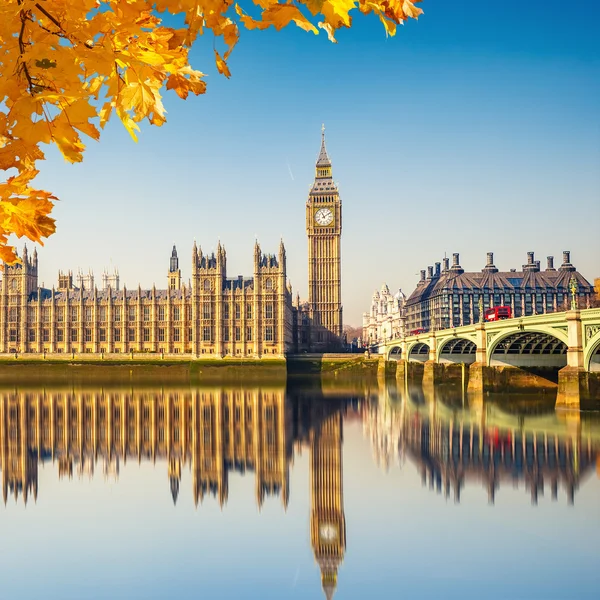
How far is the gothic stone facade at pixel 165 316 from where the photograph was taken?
294 feet

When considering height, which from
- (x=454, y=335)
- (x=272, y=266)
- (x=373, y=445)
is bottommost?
(x=373, y=445)

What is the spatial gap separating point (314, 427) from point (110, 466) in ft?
51.6

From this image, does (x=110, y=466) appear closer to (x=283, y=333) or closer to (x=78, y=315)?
(x=283, y=333)

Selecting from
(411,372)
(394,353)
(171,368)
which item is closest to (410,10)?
(411,372)

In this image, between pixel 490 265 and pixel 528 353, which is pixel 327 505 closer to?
pixel 528 353

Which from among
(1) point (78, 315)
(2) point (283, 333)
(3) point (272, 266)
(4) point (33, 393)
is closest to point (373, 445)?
(4) point (33, 393)

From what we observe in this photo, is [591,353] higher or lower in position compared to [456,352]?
higher

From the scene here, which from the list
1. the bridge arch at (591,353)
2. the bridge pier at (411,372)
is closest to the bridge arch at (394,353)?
the bridge pier at (411,372)

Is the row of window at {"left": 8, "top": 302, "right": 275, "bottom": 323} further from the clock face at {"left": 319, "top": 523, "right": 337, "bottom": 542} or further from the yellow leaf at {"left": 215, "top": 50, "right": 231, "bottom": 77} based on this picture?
the yellow leaf at {"left": 215, "top": 50, "right": 231, "bottom": 77}

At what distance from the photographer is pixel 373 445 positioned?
34625 mm

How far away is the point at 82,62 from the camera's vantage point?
2.57 meters

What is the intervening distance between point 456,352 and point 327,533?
192ft

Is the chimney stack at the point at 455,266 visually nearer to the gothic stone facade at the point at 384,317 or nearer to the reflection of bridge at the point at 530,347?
the gothic stone facade at the point at 384,317

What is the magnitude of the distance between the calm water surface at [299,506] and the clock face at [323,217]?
228 feet
